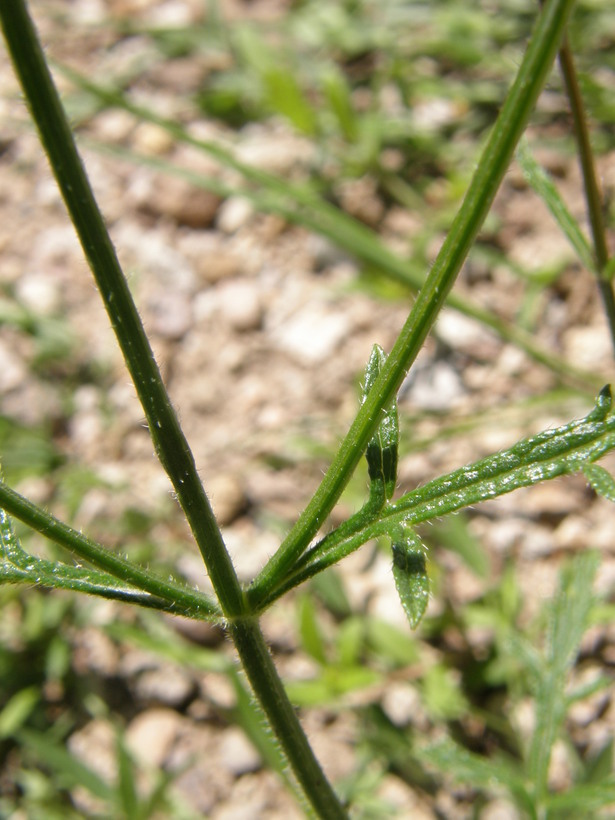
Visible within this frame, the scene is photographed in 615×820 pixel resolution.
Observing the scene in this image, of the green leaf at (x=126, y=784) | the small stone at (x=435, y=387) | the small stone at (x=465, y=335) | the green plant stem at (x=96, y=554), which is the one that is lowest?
the green plant stem at (x=96, y=554)

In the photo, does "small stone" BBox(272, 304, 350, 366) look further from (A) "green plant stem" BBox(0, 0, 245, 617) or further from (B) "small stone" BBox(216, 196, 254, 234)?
(A) "green plant stem" BBox(0, 0, 245, 617)

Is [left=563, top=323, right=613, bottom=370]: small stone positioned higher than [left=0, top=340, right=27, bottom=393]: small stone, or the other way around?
[left=0, top=340, right=27, bottom=393]: small stone

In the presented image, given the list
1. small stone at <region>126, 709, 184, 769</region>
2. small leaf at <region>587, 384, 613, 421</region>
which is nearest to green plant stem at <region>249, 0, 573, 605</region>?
small leaf at <region>587, 384, 613, 421</region>

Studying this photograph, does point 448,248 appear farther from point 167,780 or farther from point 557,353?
point 557,353

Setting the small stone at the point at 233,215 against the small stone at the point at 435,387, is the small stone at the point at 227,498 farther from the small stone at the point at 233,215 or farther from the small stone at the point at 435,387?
the small stone at the point at 233,215

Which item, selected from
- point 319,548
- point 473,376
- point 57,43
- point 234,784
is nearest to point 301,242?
point 473,376

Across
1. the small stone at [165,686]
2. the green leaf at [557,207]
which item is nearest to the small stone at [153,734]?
the small stone at [165,686]
